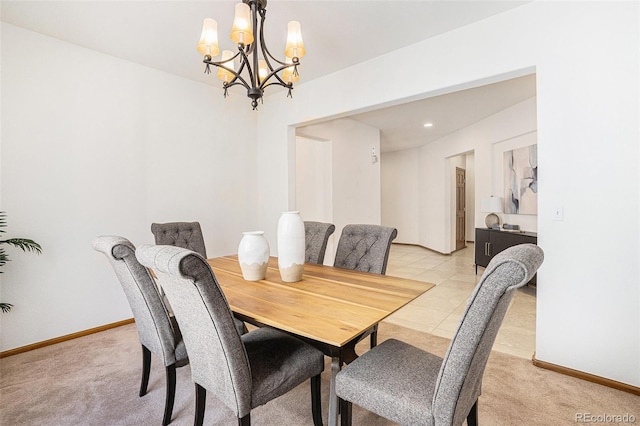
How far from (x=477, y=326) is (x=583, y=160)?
181 cm

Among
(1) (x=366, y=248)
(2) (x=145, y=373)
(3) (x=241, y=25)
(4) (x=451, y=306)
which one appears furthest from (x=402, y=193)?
(2) (x=145, y=373)

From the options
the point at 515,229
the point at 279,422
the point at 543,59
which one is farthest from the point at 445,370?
the point at 515,229

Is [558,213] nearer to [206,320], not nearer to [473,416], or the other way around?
[473,416]

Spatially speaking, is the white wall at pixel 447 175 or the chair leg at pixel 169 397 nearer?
the chair leg at pixel 169 397

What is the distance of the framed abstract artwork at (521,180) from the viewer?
420 centimetres

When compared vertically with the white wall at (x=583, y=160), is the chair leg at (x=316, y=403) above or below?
below

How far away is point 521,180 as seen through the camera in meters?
4.45

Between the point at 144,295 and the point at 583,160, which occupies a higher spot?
the point at 583,160

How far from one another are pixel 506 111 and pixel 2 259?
6.10 m

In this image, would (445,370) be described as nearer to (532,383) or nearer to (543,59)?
(532,383)

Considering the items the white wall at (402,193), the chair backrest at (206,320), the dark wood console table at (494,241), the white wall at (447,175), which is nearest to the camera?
the chair backrest at (206,320)

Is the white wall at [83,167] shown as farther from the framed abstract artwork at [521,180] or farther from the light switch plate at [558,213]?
the framed abstract artwork at [521,180]

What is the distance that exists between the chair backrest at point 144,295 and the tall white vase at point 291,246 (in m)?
0.64

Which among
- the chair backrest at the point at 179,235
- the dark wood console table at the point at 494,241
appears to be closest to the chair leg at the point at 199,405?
the chair backrest at the point at 179,235
